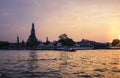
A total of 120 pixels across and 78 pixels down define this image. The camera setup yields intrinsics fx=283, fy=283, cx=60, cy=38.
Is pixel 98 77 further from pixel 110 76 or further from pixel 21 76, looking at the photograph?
pixel 21 76

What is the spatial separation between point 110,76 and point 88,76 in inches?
113

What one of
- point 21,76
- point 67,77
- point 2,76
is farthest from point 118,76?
point 2,76

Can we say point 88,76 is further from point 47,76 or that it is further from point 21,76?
→ point 21,76

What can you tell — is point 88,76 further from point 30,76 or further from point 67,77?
point 30,76

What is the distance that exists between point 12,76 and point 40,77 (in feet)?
12.7

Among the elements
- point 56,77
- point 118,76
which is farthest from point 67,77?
point 118,76

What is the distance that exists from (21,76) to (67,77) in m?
6.11

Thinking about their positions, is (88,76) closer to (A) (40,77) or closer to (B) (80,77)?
(B) (80,77)

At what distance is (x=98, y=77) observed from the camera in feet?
120

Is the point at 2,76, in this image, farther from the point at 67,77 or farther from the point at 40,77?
the point at 67,77

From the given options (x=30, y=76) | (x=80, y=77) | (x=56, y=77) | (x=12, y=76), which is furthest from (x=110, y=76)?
(x=12, y=76)

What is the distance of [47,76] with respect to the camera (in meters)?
37.6

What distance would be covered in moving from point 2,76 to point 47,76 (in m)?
5.93

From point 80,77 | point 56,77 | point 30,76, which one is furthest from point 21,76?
point 80,77
